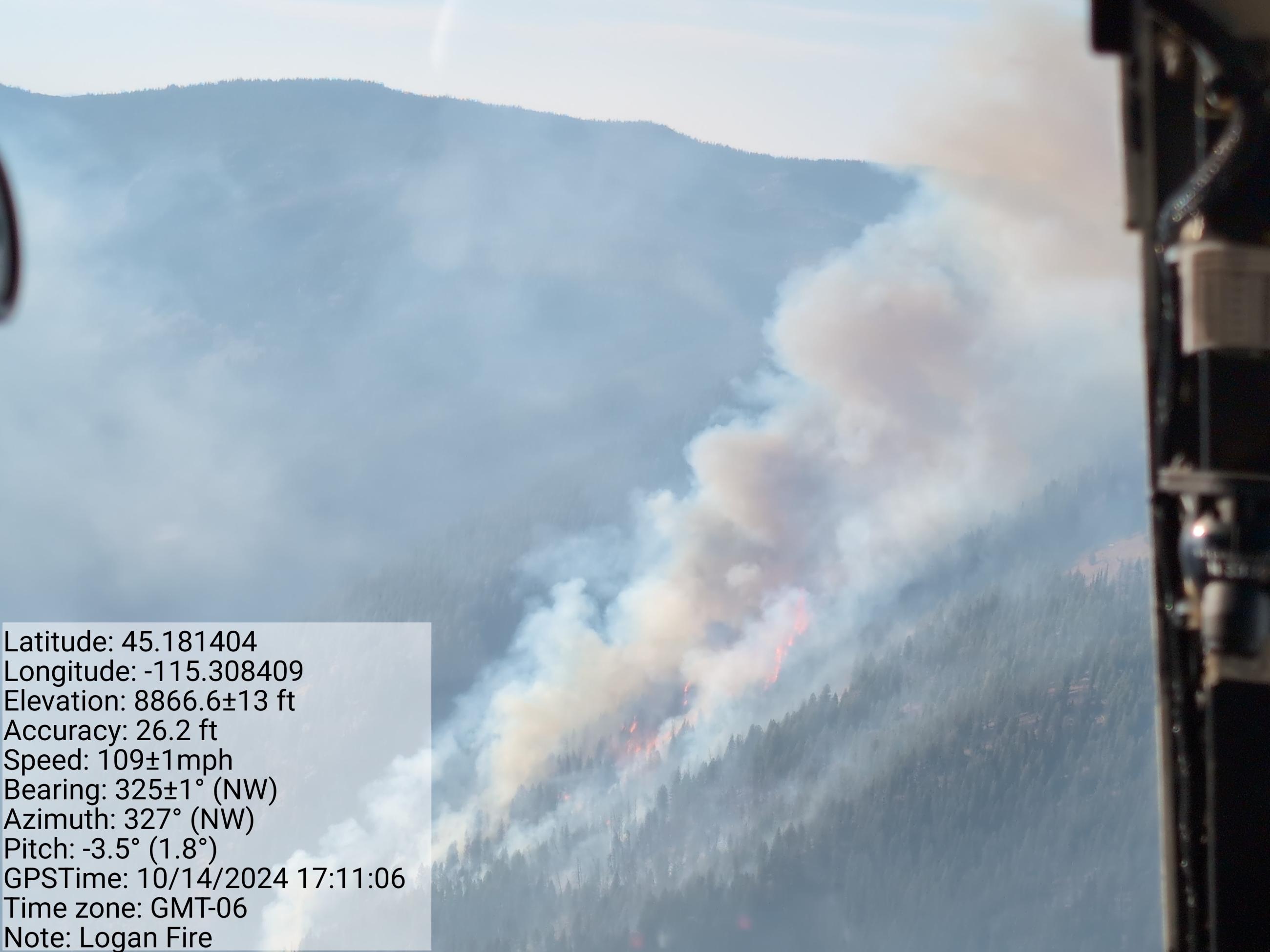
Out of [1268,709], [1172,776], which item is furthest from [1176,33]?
[1172,776]

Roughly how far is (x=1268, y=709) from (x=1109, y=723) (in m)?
85.5

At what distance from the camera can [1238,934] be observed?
4.98 meters

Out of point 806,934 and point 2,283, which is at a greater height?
point 2,283

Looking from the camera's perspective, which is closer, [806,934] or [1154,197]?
[1154,197]

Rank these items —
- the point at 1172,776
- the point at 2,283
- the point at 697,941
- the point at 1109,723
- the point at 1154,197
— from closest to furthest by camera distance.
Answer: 1. the point at 2,283
2. the point at 1154,197
3. the point at 1172,776
4. the point at 697,941
5. the point at 1109,723

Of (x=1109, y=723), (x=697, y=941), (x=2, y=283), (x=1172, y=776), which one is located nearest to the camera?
(x=2, y=283)

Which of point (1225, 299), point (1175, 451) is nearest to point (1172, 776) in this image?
point (1175, 451)

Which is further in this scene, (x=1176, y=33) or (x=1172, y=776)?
(x=1172, y=776)

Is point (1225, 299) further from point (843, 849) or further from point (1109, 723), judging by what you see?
point (1109, 723)

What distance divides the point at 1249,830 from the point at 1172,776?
0.37 metres

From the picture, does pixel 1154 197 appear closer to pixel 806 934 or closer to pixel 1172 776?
pixel 1172 776

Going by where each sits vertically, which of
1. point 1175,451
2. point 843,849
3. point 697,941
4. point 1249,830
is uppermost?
point 1175,451

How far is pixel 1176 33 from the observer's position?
444cm

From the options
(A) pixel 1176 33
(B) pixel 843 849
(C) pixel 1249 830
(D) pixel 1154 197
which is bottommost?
(B) pixel 843 849
